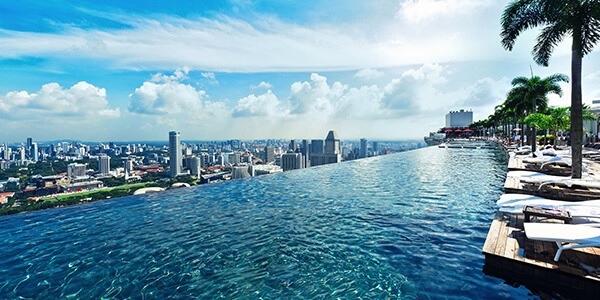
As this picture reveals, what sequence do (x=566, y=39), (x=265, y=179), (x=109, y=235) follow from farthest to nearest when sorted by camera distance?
(x=265, y=179) < (x=566, y=39) < (x=109, y=235)

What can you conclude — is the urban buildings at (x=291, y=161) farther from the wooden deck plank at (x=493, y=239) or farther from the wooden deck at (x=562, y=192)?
the wooden deck plank at (x=493, y=239)

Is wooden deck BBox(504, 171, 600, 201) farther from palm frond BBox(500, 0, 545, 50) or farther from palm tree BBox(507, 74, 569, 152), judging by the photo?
palm tree BBox(507, 74, 569, 152)

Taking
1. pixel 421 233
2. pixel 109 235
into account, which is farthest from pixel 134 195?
pixel 421 233

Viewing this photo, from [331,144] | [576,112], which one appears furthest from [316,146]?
[576,112]

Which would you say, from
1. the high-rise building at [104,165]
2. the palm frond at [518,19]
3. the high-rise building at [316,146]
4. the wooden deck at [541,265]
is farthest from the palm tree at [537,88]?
the high-rise building at [104,165]

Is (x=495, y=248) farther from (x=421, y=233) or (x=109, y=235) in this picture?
(x=109, y=235)
